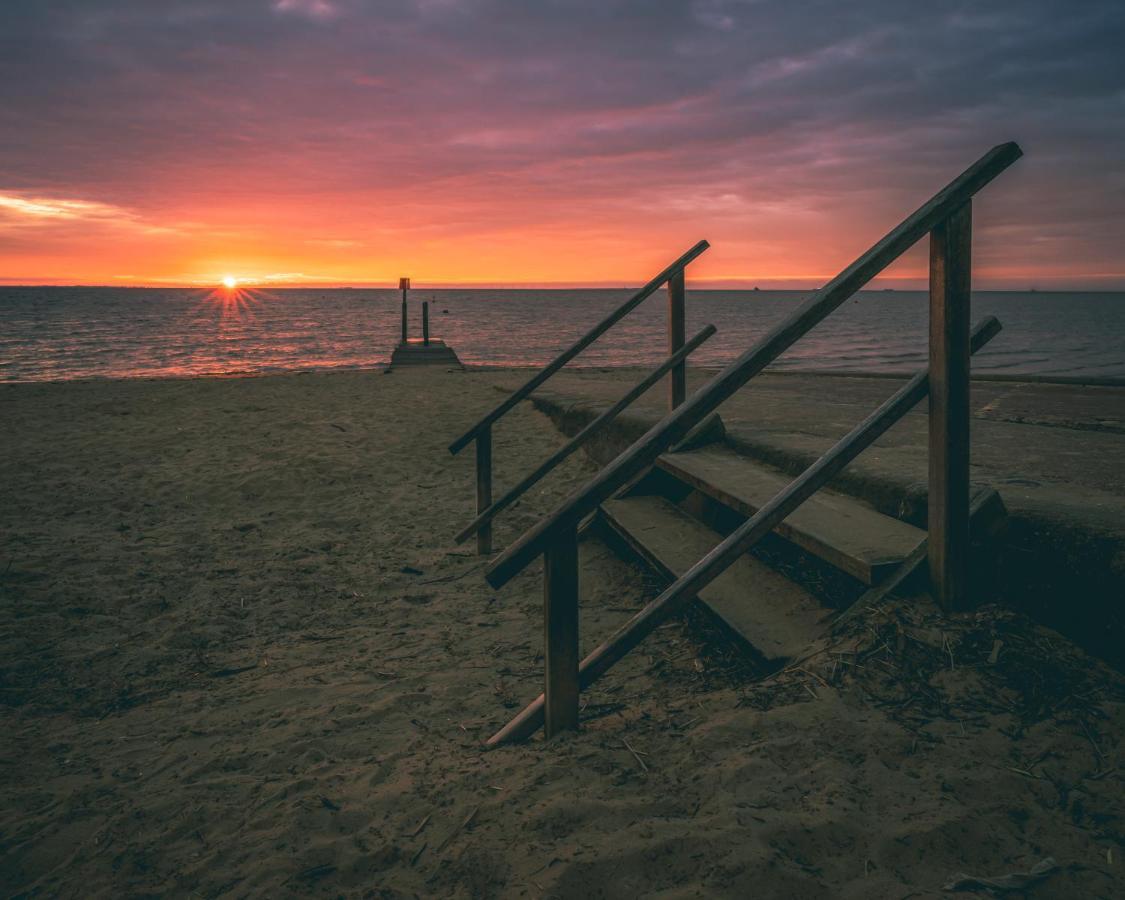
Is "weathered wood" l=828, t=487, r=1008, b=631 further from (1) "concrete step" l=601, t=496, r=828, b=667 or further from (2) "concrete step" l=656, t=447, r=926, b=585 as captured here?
(1) "concrete step" l=601, t=496, r=828, b=667

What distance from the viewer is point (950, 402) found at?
2.57 m

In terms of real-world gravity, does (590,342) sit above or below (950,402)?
above

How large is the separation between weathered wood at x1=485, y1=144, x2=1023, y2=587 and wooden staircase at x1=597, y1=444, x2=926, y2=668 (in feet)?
3.13

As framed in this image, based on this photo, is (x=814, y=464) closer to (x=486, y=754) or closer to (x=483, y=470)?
(x=486, y=754)

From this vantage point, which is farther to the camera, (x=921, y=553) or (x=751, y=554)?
(x=751, y=554)

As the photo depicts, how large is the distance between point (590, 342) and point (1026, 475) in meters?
2.69

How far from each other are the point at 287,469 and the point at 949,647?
20.4 ft

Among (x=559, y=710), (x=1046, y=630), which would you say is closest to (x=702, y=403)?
(x=559, y=710)

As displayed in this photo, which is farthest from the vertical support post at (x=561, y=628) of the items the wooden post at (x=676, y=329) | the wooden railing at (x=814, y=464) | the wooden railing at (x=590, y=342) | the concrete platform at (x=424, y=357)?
the concrete platform at (x=424, y=357)

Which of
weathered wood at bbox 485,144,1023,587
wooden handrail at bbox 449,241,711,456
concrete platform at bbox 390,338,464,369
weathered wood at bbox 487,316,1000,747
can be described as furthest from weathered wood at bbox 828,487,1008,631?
concrete platform at bbox 390,338,464,369

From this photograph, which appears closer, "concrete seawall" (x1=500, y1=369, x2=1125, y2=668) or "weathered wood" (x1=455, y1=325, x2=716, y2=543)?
"concrete seawall" (x1=500, y1=369, x2=1125, y2=668)

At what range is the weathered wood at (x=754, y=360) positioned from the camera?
2.32 metres

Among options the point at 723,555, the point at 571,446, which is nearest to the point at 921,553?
the point at 723,555

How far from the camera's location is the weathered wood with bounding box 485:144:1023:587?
2324 millimetres
